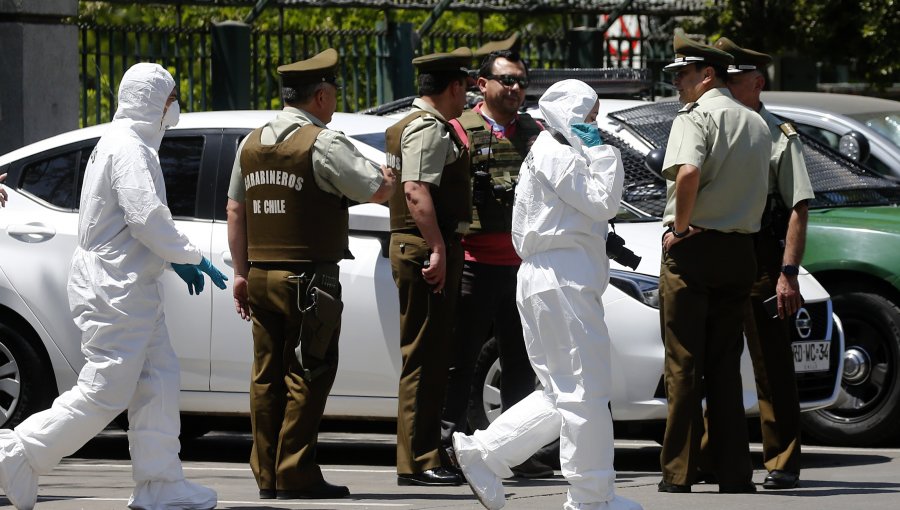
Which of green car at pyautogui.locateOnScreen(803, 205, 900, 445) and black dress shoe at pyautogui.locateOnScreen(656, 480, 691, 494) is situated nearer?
black dress shoe at pyautogui.locateOnScreen(656, 480, 691, 494)

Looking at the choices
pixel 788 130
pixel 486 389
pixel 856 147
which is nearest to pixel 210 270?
pixel 486 389

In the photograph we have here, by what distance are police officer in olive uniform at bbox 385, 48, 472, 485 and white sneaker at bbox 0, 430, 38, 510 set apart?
1.64m

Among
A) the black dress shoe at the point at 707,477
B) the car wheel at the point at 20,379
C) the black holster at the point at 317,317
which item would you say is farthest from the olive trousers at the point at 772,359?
the car wheel at the point at 20,379

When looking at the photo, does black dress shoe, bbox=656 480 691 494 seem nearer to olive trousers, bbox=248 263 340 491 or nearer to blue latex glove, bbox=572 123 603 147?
olive trousers, bbox=248 263 340 491

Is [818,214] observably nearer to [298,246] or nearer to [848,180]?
[848,180]

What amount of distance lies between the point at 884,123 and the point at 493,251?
3.98 m

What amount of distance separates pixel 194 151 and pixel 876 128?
439 centimetres

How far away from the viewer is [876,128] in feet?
33.5

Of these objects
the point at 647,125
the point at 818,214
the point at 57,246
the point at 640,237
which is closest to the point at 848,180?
the point at 818,214

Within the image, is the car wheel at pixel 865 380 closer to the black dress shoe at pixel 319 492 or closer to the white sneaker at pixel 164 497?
the black dress shoe at pixel 319 492

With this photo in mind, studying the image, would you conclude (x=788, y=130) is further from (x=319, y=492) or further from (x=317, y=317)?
(x=319, y=492)

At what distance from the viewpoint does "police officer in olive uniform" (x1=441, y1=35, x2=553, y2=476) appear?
7.32 meters

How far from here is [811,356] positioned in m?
7.99

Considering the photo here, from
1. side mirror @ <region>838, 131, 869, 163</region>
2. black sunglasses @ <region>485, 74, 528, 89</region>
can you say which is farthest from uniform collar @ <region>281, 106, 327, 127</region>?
side mirror @ <region>838, 131, 869, 163</region>
